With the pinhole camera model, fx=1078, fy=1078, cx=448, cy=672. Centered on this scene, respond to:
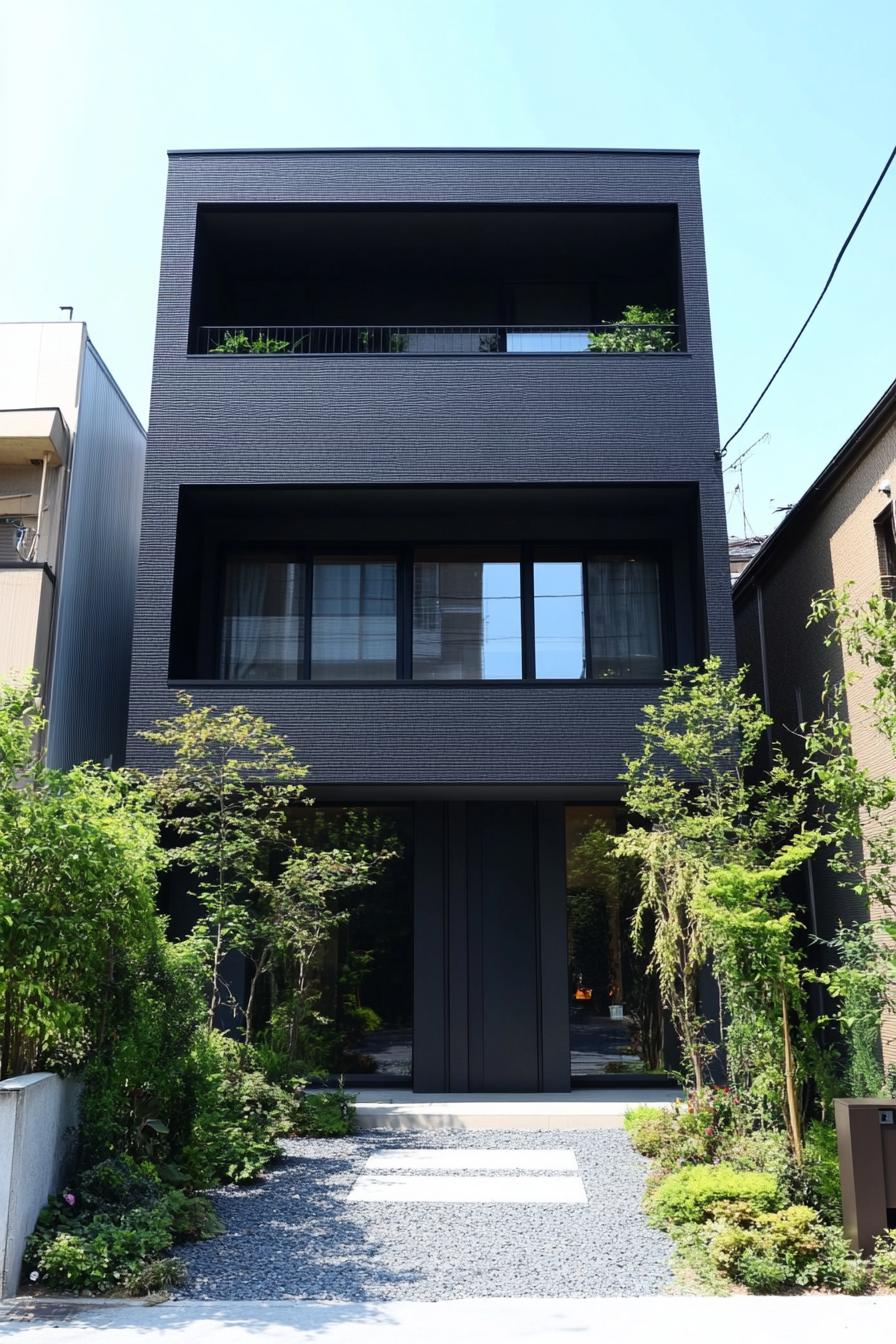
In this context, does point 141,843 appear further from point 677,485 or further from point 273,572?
point 677,485

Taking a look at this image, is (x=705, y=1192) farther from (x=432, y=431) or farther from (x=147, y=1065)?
(x=432, y=431)

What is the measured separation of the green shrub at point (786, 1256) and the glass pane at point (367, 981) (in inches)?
263

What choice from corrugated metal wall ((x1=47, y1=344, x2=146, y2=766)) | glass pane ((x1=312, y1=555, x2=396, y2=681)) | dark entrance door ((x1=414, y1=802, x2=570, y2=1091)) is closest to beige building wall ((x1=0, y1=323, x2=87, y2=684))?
corrugated metal wall ((x1=47, y1=344, x2=146, y2=766))

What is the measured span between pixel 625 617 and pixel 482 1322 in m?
9.19

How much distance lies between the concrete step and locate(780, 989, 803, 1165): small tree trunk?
12.1 feet

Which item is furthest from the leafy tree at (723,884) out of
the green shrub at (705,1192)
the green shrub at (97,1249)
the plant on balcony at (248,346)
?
the plant on balcony at (248,346)

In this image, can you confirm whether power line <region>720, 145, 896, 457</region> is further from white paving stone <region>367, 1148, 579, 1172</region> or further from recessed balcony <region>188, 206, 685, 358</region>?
white paving stone <region>367, 1148, 579, 1172</region>

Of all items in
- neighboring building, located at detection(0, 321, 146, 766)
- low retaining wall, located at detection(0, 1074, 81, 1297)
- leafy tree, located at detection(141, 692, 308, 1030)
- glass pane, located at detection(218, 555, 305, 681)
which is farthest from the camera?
glass pane, located at detection(218, 555, 305, 681)

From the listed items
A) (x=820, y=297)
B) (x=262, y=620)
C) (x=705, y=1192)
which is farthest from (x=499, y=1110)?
(x=820, y=297)

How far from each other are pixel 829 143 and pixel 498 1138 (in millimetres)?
9635

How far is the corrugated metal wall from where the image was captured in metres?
13.1

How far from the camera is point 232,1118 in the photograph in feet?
31.6

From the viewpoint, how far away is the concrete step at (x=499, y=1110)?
36.9 feet

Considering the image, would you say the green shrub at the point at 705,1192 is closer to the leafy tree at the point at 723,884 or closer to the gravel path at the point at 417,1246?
the gravel path at the point at 417,1246
